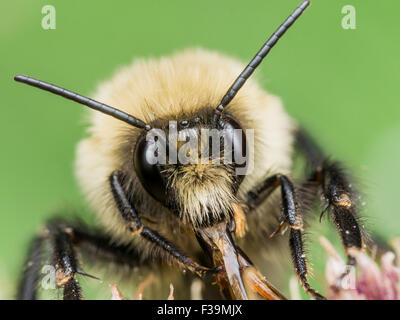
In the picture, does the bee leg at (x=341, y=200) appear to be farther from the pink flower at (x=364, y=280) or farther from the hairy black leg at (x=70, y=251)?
the hairy black leg at (x=70, y=251)

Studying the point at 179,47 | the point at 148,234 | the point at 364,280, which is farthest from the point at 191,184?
the point at 179,47

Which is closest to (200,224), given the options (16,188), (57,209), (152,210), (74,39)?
(152,210)

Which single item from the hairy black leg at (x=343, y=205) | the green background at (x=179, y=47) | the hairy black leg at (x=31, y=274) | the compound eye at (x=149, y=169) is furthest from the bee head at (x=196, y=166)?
the green background at (x=179, y=47)

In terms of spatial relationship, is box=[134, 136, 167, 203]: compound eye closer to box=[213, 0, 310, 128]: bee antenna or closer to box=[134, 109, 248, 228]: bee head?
box=[134, 109, 248, 228]: bee head

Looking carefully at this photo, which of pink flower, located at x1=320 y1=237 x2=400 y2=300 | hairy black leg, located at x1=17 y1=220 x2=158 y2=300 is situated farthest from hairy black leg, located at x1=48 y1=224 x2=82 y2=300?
pink flower, located at x1=320 y1=237 x2=400 y2=300

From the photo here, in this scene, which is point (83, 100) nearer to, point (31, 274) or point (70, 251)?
point (70, 251)

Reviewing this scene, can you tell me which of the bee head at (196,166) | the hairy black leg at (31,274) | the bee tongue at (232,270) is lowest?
the bee tongue at (232,270)
